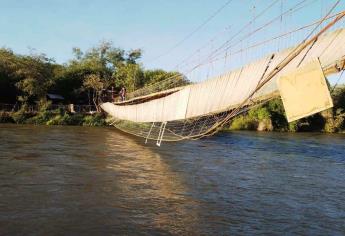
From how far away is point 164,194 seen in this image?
15516mm

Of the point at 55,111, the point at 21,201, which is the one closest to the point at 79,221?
the point at 21,201

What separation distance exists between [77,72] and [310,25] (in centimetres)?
5764

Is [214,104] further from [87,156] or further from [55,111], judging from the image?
[55,111]


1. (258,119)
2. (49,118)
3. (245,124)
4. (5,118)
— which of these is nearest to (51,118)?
(49,118)

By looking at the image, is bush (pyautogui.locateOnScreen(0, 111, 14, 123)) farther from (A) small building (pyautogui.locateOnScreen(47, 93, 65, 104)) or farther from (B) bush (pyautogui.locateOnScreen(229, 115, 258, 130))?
(B) bush (pyautogui.locateOnScreen(229, 115, 258, 130))

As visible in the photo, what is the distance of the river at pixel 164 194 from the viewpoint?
12.0m

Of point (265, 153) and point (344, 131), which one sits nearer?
point (265, 153)

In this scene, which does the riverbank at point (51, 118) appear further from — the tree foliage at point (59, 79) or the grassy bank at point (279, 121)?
the grassy bank at point (279, 121)

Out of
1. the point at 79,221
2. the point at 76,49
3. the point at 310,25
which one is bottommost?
the point at 79,221

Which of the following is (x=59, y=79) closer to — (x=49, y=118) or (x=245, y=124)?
(x=49, y=118)

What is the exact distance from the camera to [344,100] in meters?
67.1

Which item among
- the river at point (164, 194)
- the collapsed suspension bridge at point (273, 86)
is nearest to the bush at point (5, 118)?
the river at point (164, 194)

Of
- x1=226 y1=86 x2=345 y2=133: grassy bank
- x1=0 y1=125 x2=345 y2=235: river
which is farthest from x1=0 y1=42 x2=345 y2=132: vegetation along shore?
x1=0 y1=125 x2=345 y2=235: river

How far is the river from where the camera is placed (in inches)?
471
